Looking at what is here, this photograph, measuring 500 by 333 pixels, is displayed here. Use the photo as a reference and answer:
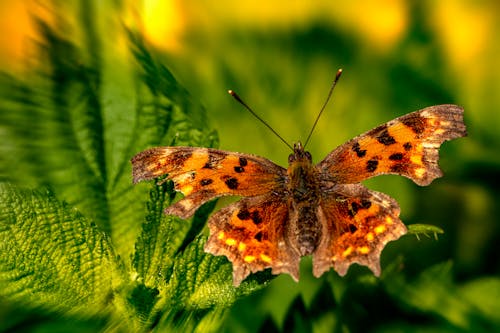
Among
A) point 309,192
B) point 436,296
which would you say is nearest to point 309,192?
point 309,192

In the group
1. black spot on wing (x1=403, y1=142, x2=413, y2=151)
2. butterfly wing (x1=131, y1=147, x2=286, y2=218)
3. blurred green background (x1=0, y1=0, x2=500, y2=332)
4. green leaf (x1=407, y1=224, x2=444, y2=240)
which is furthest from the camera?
blurred green background (x1=0, y1=0, x2=500, y2=332)

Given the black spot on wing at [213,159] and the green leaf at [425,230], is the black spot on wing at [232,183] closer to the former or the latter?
the black spot on wing at [213,159]

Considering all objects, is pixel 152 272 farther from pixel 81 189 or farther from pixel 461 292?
pixel 461 292

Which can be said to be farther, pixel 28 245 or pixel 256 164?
pixel 256 164

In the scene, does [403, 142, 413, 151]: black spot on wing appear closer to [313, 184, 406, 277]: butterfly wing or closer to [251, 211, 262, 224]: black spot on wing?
[313, 184, 406, 277]: butterfly wing

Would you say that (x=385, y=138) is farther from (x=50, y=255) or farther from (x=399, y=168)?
(x=50, y=255)

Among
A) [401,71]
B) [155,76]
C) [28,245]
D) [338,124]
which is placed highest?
[401,71]

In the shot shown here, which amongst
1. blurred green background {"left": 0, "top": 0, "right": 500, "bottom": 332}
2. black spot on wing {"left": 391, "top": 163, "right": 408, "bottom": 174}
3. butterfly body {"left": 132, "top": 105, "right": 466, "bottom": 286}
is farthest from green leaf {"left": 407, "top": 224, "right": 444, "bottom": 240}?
blurred green background {"left": 0, "top": 0, "right": 500, "bottom": 332}

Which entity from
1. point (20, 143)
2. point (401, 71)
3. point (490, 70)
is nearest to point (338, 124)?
point (401, 71)
